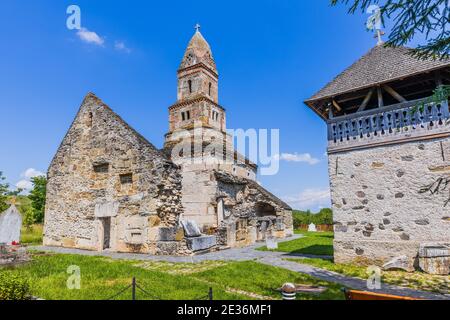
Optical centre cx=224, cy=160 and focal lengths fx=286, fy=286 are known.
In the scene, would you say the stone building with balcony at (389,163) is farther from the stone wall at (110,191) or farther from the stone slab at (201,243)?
the stone wall at (110,191)

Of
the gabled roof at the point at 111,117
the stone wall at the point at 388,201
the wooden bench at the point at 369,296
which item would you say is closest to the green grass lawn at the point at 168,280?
the wooden bench at the point at 369,296

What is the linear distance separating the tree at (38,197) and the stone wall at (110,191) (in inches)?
541

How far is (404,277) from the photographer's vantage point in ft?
23.7

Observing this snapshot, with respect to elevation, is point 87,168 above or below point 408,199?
above

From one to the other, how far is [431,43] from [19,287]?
8758mm

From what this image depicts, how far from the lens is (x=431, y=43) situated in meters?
5.70

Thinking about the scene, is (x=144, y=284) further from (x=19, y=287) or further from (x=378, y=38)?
(x=378, y=38)

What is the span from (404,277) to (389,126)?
14.2 ft

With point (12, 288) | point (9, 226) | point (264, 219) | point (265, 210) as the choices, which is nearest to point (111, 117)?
point (9, 226)

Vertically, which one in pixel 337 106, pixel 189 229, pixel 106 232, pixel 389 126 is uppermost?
pixel 337 106

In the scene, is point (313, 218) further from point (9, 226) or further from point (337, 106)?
point (9, 226)

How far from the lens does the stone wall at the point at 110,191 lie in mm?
11414

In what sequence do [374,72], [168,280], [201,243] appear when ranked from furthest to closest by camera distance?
1. [201,243]
2. [374,72]
3. [168,280]
